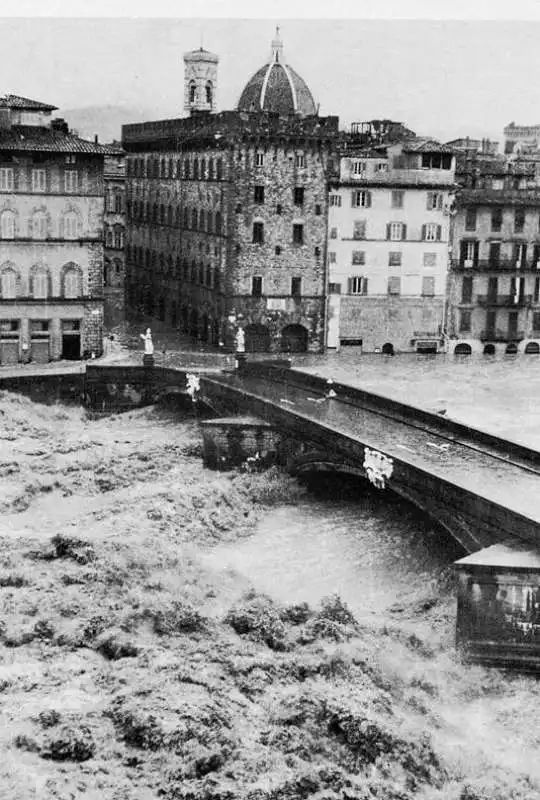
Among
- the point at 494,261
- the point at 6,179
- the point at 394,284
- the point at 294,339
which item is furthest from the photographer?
the point at 494,261

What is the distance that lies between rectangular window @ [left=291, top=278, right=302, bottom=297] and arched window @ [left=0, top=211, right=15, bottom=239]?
12.8 meters

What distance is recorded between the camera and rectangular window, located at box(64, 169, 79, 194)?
46.0 metres

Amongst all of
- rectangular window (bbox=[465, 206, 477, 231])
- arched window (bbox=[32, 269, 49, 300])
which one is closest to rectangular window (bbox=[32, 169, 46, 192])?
arched window (bbox=[32, 269, 49, 300])

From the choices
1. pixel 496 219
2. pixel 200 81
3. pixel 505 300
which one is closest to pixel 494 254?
pixel 496 219

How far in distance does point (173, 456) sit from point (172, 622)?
14502 mm

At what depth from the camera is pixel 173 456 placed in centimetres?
3850

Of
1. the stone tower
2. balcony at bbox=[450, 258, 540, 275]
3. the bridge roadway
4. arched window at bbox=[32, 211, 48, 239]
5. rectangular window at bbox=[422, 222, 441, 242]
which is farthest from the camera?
the stone tower

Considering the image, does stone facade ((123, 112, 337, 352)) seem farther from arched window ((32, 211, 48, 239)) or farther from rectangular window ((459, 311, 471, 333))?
arched window ((32, 211, 48, 239))

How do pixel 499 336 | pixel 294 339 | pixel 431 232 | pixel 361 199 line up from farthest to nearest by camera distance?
1. pixel 499 336
2. pixel 431 232
3. pixel 294 339
4. pixel 361 199

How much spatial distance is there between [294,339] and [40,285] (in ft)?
39.9

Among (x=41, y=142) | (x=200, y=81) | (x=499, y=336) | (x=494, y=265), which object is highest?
(x=200, y=81)

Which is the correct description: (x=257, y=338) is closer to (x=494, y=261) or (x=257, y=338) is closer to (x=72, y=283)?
(x=72, y=283)

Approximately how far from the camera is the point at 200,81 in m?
64.5

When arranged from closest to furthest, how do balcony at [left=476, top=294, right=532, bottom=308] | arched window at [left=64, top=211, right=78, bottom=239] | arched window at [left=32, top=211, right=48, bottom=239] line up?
1. arched window at [left=32, top=211, right=48, bottom=239]
2. arched window at [left=64, top=211, right=78, bottom=239]
3. balcony at [left=476, top=294, right=532, bottom=308]
